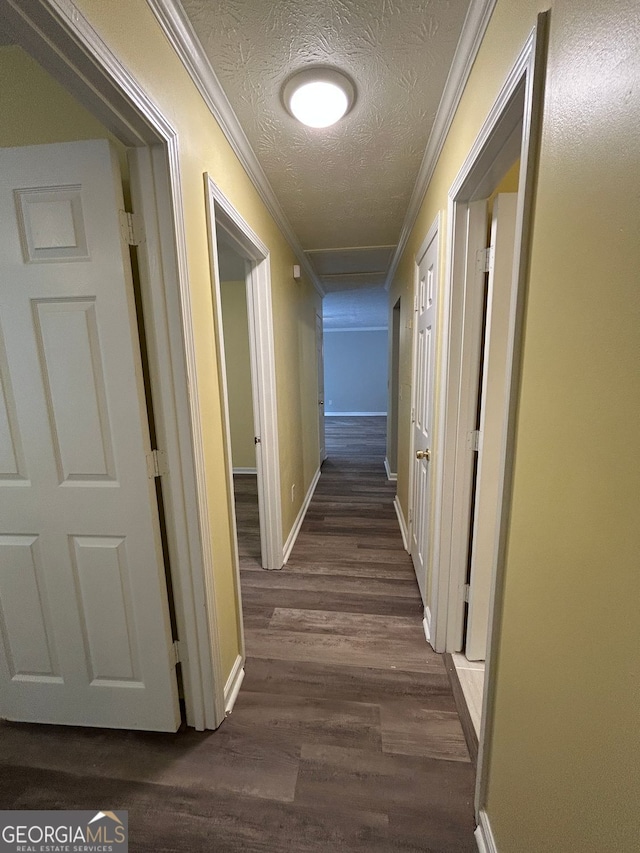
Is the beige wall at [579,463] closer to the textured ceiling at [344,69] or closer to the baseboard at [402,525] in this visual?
the textured ceiling at [344,69]

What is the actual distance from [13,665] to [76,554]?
1.98 feet

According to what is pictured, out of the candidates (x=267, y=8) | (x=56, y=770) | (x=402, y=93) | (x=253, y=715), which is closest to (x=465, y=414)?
(x=402, y=93)

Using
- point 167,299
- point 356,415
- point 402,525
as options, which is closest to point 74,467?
point 167,299

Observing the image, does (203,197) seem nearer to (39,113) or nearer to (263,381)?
(39,113)

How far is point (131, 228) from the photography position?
1.01m

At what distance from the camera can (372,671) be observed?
158 centimetres

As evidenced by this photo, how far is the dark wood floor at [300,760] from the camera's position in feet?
3.41

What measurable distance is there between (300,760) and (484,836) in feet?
1.97

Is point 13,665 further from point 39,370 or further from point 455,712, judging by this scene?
point 455,712

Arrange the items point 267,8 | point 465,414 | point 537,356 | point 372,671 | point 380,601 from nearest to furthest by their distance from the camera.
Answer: point 537,356, point 267,8, point 465,414, point 372,671, point 380,601

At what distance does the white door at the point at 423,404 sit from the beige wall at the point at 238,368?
248cm

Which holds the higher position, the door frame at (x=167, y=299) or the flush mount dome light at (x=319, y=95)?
the flush mount dome light at (x=319, y=95)

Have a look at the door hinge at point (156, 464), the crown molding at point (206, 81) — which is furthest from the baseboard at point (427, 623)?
the crown molding at point (206, 81)

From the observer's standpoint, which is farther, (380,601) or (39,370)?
(380,601)
